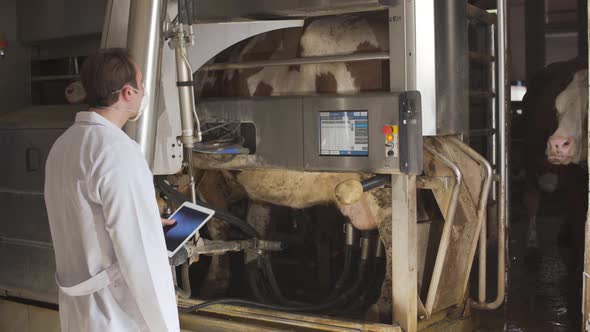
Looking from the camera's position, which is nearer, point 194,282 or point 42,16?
point 194,282

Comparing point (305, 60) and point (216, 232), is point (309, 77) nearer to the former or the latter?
point (305, 60)

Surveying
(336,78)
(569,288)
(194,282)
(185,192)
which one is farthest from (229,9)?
(569,288)

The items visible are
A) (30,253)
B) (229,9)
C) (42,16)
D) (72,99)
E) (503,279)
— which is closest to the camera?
(229,9)

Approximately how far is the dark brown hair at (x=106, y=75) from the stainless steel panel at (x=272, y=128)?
118 cm

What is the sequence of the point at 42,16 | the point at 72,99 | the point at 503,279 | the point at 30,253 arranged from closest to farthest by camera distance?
the point at 503,279 → the point at 30,253 → the point at 72,99 → the point at 42,16

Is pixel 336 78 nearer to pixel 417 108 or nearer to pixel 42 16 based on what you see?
pixel 417 108

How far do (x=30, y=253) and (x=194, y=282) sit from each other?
935mm

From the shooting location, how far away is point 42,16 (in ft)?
16.0

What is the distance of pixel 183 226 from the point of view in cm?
301

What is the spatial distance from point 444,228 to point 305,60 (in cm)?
98

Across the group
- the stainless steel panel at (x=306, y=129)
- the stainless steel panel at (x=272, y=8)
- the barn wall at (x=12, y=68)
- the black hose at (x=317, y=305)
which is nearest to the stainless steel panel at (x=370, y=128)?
the stainless steel panel at (x=306, y=129)

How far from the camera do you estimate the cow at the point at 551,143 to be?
13.4 ft

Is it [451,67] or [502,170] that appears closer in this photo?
[451,67]

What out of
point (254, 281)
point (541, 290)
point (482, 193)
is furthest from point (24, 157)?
point (541, 290)
